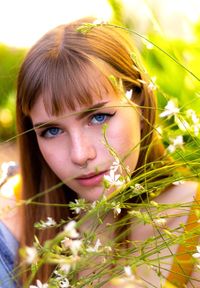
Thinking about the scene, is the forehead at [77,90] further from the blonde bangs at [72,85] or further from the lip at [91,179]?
the lip at [91,179]

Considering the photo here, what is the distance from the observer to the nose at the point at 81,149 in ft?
3.02

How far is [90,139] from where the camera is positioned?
37.9 inches

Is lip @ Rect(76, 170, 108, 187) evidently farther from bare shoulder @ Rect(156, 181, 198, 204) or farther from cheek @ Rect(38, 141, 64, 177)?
bare shoulder @ Rect(156, 181, 198, 204)

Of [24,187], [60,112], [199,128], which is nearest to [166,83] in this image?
[24,187]

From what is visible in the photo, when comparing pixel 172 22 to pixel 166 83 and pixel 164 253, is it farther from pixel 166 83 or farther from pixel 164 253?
pixel 164 253

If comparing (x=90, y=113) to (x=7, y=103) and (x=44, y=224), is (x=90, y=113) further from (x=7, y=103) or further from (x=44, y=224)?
(x=7, y=103)

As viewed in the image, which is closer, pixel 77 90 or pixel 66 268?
pixel 66 268

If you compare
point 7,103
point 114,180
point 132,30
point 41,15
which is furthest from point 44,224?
point 41,15

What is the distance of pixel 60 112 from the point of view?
3.32 feet

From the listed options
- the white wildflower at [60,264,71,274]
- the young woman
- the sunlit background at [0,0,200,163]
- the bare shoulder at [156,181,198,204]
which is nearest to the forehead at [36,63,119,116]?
the young woman

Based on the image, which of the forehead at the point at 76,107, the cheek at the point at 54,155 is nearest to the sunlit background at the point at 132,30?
the forehead at the point at 76,107

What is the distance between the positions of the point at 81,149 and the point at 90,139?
40 mm

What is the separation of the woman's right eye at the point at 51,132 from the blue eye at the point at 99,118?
81mm

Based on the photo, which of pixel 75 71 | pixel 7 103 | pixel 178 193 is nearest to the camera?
pixel 75 71
